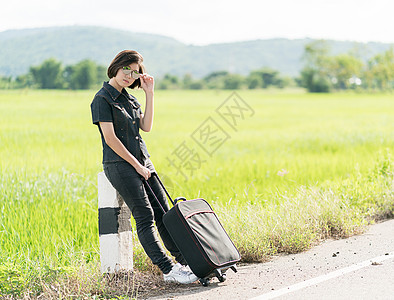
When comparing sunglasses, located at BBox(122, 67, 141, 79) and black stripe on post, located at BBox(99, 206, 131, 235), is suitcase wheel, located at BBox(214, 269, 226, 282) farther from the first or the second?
sunglasses, located at BBox(122, 67, 141, 79)

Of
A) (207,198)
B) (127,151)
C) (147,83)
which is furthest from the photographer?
(207,198)

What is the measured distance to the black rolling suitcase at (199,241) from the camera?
3.90 m

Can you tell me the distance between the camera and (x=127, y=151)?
403cm

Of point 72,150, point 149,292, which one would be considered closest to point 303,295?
point 149,292

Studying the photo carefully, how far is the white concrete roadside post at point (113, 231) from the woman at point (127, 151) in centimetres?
15

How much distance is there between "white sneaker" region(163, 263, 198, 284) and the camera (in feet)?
13.3

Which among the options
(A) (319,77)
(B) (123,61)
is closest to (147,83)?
(B) (123,61)

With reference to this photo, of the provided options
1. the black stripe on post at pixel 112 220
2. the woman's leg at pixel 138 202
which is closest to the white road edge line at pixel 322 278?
the woman's leg at pixel 138 202

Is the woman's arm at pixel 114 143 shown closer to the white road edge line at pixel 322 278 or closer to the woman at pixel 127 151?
the woman at pixel 127 151

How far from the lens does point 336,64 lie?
382 feet

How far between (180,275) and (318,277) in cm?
120


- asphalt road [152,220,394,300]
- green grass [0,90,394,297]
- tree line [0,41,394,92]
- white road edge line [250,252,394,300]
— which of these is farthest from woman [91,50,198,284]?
tree line [0,41,394,92]

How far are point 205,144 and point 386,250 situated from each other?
11633mm

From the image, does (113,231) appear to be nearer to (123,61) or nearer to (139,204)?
(139,204)
